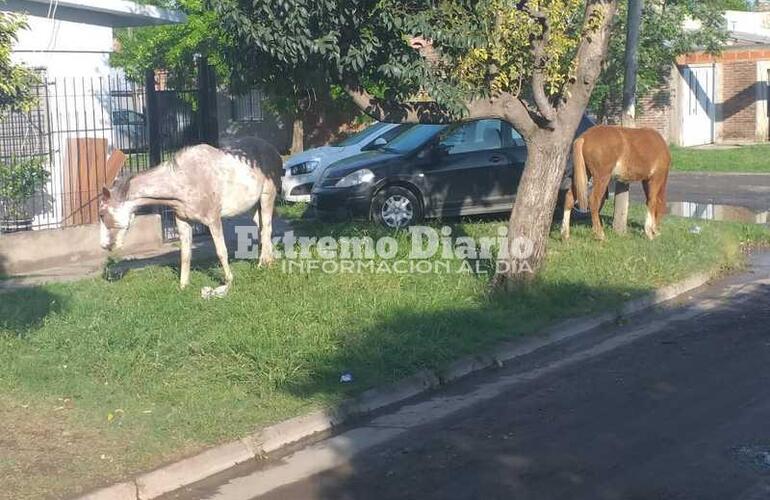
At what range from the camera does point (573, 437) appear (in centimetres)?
727

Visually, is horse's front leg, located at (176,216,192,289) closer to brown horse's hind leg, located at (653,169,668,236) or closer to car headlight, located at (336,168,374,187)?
car headlight, located at (336,168,374,187)

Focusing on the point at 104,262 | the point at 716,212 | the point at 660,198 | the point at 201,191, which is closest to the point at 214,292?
the point at 201,191

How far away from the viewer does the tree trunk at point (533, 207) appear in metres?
11.0

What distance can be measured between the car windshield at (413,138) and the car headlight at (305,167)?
2848 mm

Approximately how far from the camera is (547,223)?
1119cm

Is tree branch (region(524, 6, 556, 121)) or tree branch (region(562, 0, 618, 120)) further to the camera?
tree branch (region(562, 0, 618, 120))

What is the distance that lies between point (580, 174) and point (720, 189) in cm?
878

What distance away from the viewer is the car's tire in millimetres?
15055

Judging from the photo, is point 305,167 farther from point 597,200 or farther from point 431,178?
point 597,200

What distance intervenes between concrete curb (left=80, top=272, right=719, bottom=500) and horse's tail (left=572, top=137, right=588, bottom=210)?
2885 millimetres

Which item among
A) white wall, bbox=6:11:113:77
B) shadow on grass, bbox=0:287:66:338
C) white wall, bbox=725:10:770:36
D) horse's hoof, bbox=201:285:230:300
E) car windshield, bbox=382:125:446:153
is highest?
white wall, bbox=725:10:770:36

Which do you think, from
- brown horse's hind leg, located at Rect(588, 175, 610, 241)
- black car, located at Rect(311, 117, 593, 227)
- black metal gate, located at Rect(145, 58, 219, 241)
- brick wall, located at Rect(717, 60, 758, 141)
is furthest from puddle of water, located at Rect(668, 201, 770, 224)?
brick wall, located at Rect(717, 60, 758, 141)

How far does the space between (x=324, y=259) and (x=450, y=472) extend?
5.77 meters

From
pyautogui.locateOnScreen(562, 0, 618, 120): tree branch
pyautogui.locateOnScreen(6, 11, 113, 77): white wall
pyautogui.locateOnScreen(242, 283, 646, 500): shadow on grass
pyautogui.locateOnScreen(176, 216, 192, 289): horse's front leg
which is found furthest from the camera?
pyautogui.locateOnScreen(6, 11, 113, 77): white wall
